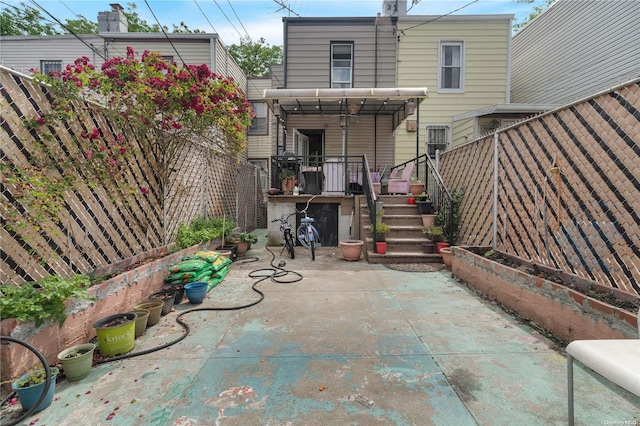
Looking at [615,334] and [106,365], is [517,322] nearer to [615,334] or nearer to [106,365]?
[615,334]

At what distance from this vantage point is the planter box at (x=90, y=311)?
2.00 meters

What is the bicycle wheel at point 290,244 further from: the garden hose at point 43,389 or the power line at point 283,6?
the power line at point 283,6

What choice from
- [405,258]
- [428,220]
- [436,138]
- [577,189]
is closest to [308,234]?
[405,258]

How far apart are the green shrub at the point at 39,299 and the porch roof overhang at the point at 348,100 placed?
6.18 m

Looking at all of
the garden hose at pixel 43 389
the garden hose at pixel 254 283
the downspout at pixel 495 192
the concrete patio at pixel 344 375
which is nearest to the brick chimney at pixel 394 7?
the downspout at pixel 495 192

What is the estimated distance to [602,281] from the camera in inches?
111

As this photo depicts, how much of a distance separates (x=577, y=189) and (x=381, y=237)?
3.36 metres

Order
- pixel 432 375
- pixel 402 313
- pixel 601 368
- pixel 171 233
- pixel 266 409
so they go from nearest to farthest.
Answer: pixel 601 368, pixel 266 409, pixel 432 375, pixel 402 313, pixel 171 233

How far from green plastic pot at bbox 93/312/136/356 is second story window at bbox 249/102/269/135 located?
12.1 metres

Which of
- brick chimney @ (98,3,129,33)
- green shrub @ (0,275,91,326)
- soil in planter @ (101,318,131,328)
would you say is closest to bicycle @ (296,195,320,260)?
soil in planter @ (101,318,131,328)

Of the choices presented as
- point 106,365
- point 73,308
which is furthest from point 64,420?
point 73,308

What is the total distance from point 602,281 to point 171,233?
5.61 metres

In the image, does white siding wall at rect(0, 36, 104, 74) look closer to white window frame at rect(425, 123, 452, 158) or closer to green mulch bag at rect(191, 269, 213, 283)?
green mulch bag at rect(191, 269, 213, 283)

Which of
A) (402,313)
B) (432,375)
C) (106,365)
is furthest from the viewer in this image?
(402,313)
